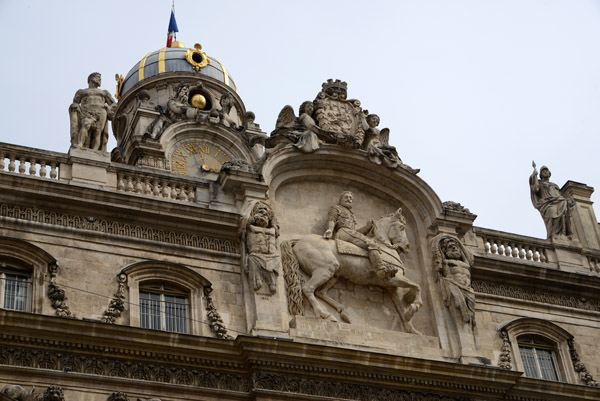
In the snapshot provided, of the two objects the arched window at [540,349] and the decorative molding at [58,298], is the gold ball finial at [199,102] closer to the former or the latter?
the arched window at [540,349]

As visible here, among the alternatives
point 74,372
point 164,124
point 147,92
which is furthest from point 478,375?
point 147,92

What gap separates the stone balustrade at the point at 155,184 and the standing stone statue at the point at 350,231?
3.11 m

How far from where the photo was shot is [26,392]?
2141 centimetres

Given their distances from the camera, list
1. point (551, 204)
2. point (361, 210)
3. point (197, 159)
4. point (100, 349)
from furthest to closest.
→ point (197, 159) → point (551, 204) → point (361, 210) → point (100, 349)

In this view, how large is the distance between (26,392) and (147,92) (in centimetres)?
2181

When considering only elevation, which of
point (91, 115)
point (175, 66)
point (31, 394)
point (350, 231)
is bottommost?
point (31, 394)

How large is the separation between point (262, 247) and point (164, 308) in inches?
95.6

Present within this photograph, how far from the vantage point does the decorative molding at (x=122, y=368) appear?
2198 centimetres

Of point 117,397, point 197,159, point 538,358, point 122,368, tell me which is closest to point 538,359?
point 538,358

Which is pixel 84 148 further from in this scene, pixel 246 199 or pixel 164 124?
pixel 164 124

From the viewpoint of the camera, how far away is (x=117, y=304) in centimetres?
2356

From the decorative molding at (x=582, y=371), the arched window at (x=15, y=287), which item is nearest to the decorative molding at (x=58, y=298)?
the arched window at (x=15, y=287)

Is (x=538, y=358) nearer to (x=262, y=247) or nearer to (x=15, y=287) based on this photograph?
(x=262, y=247)

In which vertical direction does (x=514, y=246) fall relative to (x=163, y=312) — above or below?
above
